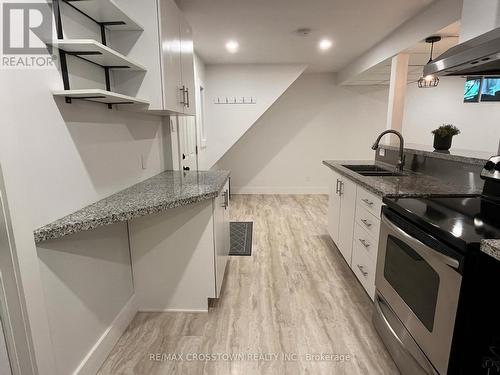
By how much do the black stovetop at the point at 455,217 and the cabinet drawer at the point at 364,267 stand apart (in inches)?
23.3

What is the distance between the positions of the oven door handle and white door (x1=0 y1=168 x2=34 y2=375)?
167cm

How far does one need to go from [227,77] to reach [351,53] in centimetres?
196

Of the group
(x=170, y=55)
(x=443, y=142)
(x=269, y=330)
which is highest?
(x=170, y=55)

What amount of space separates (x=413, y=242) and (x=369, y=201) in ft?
2.36

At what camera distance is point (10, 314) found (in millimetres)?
1090

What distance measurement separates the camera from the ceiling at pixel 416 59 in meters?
2.58

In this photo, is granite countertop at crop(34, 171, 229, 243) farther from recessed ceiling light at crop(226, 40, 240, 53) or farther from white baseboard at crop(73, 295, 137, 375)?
recessed ceiling light at crop(226, 40, 240, 53)

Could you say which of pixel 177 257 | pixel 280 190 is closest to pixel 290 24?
pixel 177 257

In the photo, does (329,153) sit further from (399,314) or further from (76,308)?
(76,308)

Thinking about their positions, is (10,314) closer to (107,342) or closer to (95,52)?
(107,342)

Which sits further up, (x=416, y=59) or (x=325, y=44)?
(x=325, y=44)

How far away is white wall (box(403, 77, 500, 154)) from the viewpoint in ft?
17.8

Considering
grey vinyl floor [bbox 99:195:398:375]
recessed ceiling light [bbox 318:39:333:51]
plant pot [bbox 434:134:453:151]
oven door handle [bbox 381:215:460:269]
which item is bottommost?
grey vinyl floor [bbox 99:195:398:375]

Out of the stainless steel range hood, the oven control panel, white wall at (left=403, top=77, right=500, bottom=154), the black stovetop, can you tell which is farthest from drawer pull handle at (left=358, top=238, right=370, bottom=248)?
white wall at (left=403, top=77, right=500, bottom=154)
